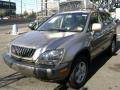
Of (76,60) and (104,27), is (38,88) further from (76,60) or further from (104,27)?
(104,27)

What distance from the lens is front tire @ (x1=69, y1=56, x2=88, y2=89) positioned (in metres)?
4.81

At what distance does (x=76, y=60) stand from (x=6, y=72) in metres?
2.39

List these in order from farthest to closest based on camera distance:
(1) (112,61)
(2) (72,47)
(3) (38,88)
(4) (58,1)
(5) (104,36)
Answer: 1. (4) (58,1)
2. (1) (112,61)
3. (5) (104,36)
4. (3) (38,88)
5. (2) (72,47)

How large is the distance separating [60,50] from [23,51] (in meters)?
0.80

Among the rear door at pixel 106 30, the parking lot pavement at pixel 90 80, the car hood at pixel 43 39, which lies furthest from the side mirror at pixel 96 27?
the parking lot pavement at pixel 90 80

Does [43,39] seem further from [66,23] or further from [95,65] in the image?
[95,65]

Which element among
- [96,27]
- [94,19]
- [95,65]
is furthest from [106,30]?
[96,27]

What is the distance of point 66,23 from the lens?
5.98 metres

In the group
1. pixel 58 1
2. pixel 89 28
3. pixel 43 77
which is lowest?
pixel 43 77

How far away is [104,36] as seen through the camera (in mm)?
6707

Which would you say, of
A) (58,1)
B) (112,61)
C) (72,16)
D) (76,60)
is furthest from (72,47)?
(58,1)

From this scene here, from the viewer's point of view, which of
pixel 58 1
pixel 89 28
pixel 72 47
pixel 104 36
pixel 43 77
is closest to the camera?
pixel 43 77

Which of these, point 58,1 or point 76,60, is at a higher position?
point 58,1

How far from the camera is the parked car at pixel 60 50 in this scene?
14.4 feet
